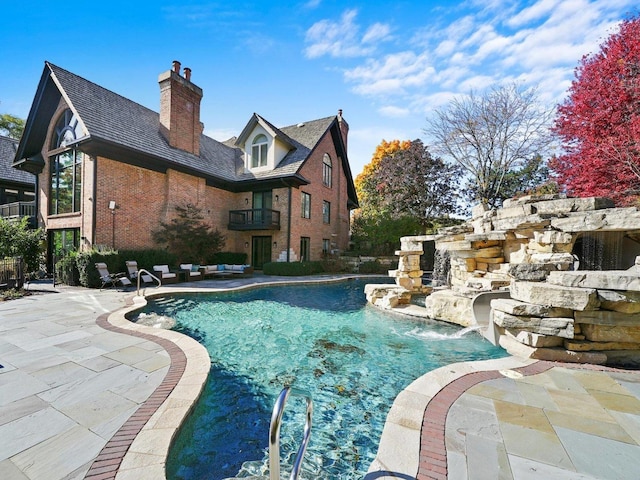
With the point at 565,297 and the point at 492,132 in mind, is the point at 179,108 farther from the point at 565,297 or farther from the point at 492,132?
the point at 492,132

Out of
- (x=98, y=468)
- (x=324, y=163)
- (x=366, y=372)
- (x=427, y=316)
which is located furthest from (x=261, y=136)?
(x=98, y=468)

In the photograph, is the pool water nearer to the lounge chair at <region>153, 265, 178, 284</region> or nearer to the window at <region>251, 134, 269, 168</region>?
the lounge chair at <region>153, 265, 178, 284</region>

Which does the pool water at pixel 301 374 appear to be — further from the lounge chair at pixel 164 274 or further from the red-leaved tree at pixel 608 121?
the red-leaved tree at pixel 608 121

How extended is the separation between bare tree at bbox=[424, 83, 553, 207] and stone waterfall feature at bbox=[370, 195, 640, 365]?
429 inches

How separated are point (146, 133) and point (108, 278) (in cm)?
745

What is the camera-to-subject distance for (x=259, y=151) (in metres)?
17.1

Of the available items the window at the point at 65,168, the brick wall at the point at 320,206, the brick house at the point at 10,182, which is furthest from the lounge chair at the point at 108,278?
the brick house at the point at 10,182

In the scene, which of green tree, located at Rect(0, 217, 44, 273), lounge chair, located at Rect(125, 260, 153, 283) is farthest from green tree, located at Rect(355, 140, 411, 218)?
green tree, located at Rect(0, 217, 44, 273)

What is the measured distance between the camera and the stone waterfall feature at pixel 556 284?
353 centimetres

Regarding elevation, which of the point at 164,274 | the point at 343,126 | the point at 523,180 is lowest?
the point at 164,274

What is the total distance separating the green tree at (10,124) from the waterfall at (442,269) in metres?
34.6

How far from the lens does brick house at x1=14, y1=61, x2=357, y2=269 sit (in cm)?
1128

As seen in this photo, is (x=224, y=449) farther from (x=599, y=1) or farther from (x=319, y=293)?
(x=599, y=1)

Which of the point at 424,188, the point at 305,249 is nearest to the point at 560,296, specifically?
the point at 305,249
